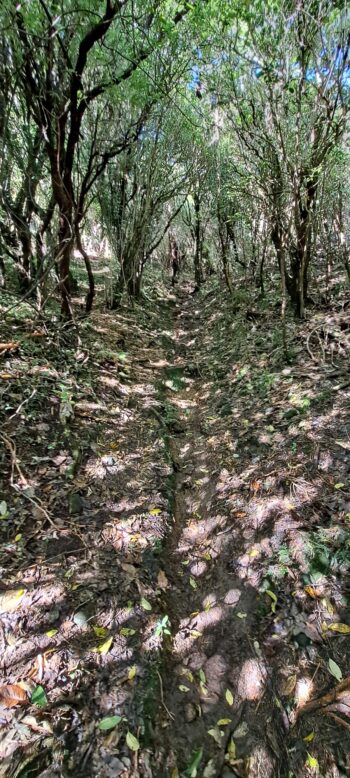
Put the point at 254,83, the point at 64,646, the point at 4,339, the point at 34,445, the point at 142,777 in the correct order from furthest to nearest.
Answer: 1. the point at 254,83
2. the point at 4,339
3. the point at 34,445
4. the point at 64,646
5. the point at 142,777

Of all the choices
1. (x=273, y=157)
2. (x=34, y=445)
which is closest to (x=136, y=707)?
(x=34, y=445)

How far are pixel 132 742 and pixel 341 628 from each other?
3.85 feet

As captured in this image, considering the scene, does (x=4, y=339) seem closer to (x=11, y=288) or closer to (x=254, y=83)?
(x=11, y=288)

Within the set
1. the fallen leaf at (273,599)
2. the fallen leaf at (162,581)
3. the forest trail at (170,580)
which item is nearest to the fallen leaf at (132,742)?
the forest trail at (170,580)

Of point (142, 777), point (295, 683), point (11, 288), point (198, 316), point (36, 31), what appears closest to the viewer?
point (142, 777)

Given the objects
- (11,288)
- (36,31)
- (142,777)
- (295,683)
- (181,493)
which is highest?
(36,31)

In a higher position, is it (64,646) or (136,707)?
(64,646)

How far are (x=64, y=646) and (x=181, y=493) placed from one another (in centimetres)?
162

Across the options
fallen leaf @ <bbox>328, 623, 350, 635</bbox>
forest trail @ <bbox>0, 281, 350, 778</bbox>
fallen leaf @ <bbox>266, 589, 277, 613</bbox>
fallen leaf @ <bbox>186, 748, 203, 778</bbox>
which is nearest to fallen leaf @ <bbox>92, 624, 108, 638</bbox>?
forest trail @ <bbox>0, 281, 350, 778</bbox>

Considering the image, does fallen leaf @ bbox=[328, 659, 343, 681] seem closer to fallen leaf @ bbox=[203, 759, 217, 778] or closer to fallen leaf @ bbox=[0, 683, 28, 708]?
fallen leaf @ bbox=[203, 759, 217, 778]

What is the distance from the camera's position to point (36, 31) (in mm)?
3820

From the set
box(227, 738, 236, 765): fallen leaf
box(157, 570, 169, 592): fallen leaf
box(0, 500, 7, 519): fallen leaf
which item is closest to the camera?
box(227, 738, 236, 765): fallen leaf

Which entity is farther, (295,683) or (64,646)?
(64,646)

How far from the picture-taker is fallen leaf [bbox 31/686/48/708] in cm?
190
